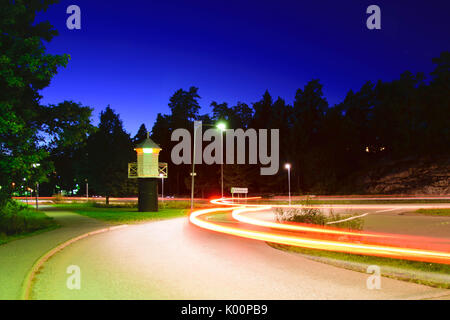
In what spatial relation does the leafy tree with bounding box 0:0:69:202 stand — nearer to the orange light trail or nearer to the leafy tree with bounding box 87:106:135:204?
the orange light trail

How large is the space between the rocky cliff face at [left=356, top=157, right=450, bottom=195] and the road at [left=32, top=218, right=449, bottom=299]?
168 ft

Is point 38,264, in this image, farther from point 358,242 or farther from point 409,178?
point 409,178

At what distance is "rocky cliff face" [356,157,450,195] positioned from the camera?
53.7 metres

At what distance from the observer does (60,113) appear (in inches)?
715

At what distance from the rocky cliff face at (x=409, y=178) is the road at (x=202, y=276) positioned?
2022 inches

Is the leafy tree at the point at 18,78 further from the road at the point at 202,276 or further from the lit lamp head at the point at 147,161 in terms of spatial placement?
the lit lamp head at the point at 147,161

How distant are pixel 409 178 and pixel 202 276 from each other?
5892 cm

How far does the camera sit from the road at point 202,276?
21.3 ft

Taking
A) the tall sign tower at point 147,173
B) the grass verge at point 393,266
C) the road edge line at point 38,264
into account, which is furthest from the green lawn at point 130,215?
A: the grass verge at point 393,266

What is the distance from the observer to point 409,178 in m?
58.1

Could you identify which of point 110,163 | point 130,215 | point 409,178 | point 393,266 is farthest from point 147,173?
point 409,178

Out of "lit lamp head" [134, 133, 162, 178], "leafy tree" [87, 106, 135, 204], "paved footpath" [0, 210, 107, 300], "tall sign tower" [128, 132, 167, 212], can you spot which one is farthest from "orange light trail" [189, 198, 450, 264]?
"leafy tree" [87, 106, 135, 204]
